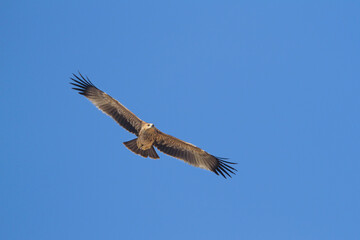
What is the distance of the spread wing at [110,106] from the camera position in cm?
1030

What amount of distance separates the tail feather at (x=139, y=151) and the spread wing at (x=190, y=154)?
0.53 metres

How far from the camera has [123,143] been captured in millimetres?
9891

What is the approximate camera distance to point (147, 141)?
32.2 ft

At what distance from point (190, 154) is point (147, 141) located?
5.24ft

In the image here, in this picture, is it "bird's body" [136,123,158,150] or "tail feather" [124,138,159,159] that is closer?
"bird's body" [136,123,158,150]

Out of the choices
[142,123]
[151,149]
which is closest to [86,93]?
[142,123]

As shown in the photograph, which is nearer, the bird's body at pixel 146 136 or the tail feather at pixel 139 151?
the bird's body at pixel 146 136

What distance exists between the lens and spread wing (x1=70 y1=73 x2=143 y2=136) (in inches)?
406

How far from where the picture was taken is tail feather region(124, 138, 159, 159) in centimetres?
979

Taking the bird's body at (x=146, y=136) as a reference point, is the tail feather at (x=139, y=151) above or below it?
below

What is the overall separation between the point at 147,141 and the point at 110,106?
6.22 ft

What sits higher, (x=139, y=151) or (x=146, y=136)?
(x=146, y=136)

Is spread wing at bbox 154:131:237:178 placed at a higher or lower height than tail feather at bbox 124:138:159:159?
higher

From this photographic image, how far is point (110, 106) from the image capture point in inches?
413
